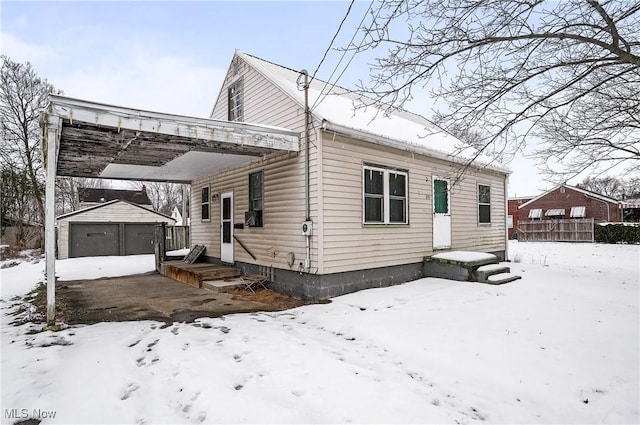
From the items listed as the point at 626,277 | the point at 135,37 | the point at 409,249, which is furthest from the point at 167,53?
the point at 626,277

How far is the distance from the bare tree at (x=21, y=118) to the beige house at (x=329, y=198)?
1406cm

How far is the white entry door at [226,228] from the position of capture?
9.52 m

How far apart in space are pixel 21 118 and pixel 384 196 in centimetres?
2018

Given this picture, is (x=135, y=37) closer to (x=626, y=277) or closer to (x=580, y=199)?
(x=626, y=277)

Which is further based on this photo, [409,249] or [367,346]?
[409,249]

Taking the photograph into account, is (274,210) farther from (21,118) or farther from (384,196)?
(21,118)

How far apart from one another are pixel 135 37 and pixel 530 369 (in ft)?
39.1

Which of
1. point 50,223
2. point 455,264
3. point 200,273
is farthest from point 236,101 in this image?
point 455,264

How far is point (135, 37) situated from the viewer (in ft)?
33.5

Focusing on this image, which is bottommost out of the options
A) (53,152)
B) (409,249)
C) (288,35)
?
(409,249)

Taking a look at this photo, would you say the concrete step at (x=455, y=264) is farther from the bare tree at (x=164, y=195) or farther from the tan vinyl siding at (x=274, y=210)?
the bare tree at (x=164, y=195)

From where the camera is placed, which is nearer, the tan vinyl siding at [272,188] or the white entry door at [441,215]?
the tan vinyl siding at [272,188]
